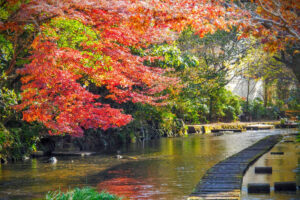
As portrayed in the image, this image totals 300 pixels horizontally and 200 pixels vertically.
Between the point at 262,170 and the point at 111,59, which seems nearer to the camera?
the point at 262,170

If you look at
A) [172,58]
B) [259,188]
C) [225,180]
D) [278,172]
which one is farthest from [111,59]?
[172,58]

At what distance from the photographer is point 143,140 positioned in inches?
876

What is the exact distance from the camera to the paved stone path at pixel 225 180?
276 inches

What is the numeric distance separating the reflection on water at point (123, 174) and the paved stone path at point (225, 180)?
559mm

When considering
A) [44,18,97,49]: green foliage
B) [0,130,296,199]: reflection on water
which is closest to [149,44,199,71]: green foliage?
[0,130,296,199]: reflection on water

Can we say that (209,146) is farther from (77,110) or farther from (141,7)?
(141,7)

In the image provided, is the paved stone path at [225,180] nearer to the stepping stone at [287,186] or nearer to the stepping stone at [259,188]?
the stepping stone at [259,188]

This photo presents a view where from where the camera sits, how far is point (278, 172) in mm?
9961

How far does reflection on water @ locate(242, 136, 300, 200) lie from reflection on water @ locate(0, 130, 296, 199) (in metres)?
1.18

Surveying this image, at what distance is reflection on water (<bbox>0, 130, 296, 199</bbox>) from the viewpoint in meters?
9.04

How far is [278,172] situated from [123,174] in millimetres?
3623

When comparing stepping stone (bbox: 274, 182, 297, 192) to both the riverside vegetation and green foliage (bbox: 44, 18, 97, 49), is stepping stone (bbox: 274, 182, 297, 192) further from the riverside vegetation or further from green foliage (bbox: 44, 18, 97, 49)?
green foliage (bbox: 44, 18, 97, 49)

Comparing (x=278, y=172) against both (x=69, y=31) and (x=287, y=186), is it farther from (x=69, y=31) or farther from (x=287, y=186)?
(x=69, y=31)

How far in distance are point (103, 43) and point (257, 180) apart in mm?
6594
